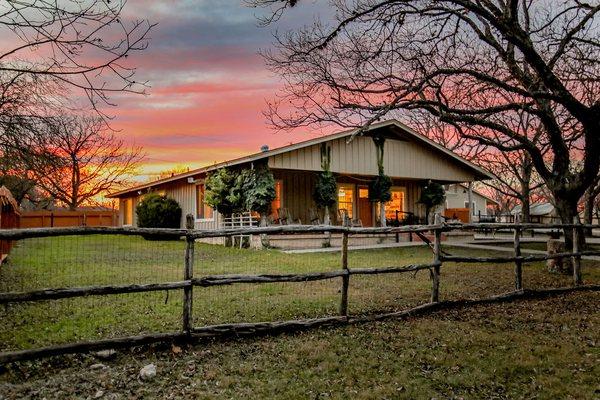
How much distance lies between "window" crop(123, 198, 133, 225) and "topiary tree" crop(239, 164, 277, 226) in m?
17.8

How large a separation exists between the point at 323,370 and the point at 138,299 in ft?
14.8

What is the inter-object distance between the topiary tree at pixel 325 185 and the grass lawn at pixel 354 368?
40.5 feet

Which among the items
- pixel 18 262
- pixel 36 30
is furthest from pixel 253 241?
pixel 36 30

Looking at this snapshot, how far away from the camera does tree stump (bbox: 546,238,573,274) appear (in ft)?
38.9

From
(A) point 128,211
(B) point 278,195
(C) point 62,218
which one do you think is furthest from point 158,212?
(C) point 62,218

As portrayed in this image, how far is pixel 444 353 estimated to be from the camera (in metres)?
5.94

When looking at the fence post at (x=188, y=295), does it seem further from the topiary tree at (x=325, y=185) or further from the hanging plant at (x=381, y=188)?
the hanging plant at (x=381, y=188)

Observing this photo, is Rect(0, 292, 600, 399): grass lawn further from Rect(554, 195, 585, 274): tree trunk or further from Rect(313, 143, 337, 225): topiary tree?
Rect(313, 143, 337, 225): topiary tree

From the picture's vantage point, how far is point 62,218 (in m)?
34.5

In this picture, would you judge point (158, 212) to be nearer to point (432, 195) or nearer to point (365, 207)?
point (365, 207)

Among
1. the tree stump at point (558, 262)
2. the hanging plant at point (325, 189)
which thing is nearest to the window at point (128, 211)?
the hanging plant at point (325, 189)

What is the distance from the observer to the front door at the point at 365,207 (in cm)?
2373

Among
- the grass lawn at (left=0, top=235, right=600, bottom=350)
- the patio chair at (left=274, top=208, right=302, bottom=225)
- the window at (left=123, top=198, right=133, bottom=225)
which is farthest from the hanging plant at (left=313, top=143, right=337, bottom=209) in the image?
the window at (left=123, top=198, right=133, bottom=225)

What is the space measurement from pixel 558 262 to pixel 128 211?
1154 inches
